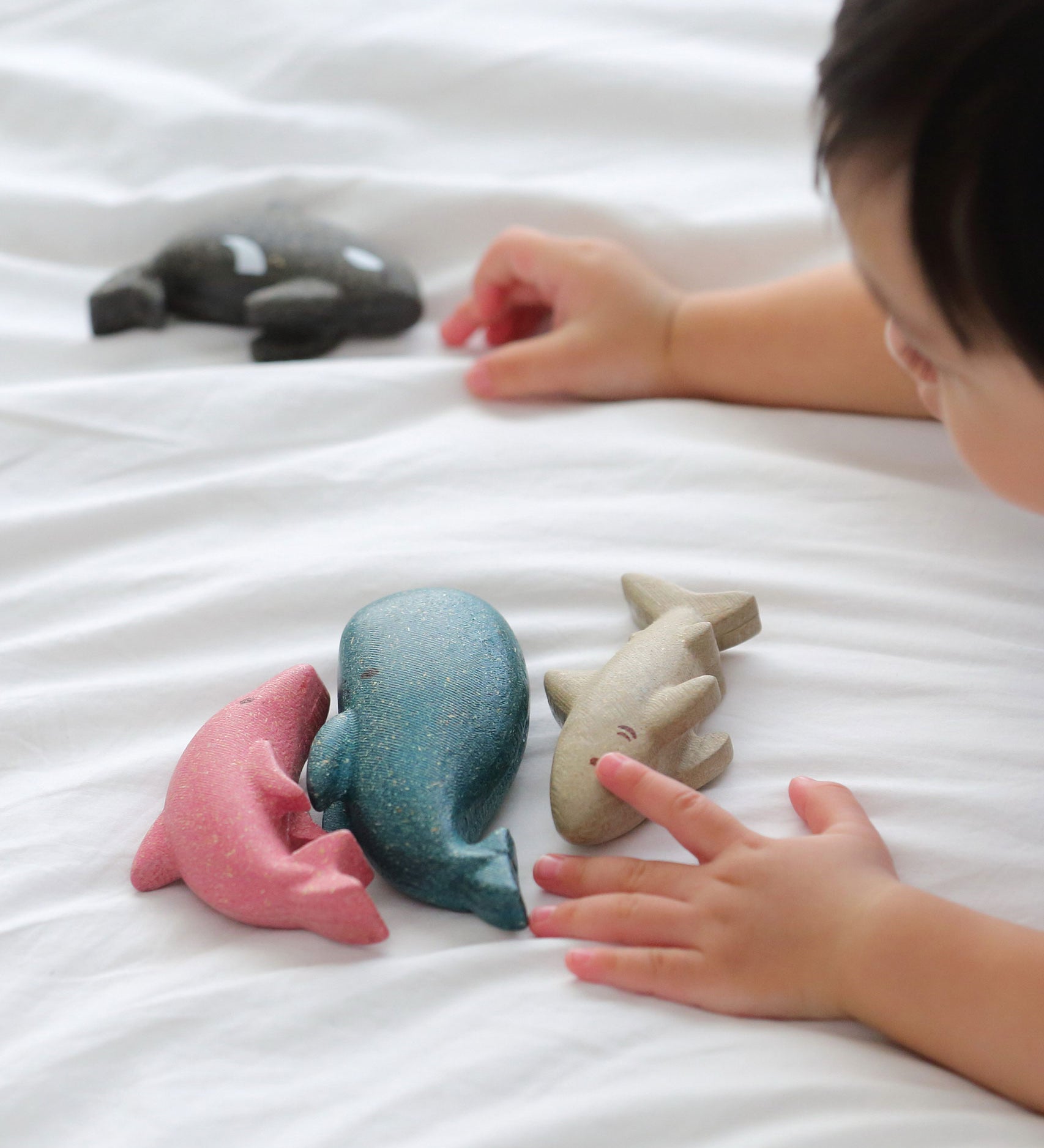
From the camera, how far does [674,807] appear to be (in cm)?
52

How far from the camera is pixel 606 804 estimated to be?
1.73 feet

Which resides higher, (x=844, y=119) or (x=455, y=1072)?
(x=844, y=119)

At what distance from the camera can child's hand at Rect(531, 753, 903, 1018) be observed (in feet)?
1.57

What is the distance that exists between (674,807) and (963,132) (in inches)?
11.7

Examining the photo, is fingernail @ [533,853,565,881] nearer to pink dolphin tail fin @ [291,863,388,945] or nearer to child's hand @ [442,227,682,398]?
pink dolphin tail fin @ [291,863,388,945]

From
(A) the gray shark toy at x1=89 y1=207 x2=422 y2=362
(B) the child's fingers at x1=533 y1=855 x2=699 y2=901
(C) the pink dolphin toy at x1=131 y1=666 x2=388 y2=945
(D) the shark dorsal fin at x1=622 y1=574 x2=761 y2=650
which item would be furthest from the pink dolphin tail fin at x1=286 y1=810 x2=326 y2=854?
(A) the gray shark toy at x1=89 y1=207 x2=422 y2=362

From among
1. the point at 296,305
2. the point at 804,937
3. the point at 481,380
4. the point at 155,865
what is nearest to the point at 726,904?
the point at 804,937

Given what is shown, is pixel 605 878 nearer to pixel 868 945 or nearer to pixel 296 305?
pixel 868 945

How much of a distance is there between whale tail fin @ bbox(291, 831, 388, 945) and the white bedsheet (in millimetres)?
14

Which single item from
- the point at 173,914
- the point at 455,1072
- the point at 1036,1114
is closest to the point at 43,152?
the point at 173,914

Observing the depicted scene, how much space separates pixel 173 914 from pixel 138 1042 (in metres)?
0.06

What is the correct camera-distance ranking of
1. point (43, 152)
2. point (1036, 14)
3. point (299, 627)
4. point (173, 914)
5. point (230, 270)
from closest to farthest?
point (1036, 14)
point (173, 914)
point (299, 627)
point (230, 270)
point (43, 152)

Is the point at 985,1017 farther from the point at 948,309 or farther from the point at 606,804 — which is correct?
the point at 948,309

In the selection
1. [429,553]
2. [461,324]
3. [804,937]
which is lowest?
[804,937]
